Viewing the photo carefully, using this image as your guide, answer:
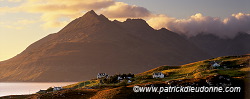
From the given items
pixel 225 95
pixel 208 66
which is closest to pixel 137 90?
pixel 225 95

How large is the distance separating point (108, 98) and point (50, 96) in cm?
2436

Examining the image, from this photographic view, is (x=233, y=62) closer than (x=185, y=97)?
No

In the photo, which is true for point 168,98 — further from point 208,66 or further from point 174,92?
point 208,66

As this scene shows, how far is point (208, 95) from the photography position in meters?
80.9

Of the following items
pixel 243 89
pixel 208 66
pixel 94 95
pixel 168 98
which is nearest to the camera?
pixel 168 98

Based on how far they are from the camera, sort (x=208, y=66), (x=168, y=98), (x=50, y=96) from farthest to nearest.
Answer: (x=208, y=66) → (x=50, y=96) → (x=168, y=98)

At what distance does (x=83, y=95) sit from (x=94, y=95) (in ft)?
11.3

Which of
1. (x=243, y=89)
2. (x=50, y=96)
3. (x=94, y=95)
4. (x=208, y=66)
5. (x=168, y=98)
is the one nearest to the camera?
(x=168, y=98)

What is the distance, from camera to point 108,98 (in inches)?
3226

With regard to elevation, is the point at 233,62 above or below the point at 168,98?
above

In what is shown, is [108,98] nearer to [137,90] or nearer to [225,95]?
[137,90]

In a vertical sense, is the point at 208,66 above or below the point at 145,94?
above

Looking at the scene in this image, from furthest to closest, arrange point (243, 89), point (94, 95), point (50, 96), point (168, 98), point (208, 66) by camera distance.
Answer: point (208, 66)
point (50, 96)
point (94, 95)
point (243, 89)
point (168, 98)

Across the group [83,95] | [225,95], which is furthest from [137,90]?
[225,95]
